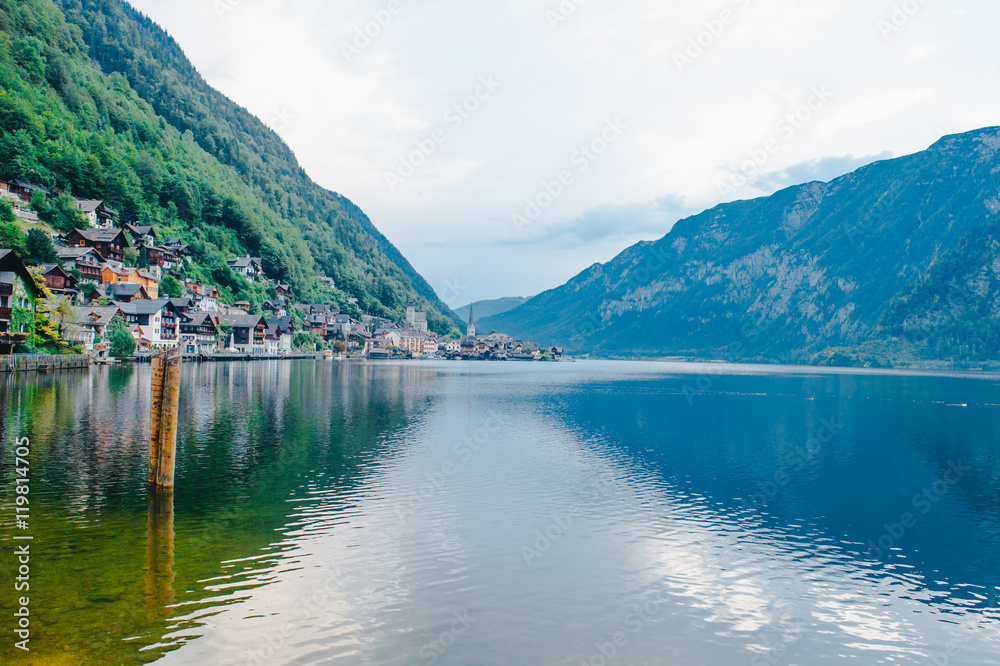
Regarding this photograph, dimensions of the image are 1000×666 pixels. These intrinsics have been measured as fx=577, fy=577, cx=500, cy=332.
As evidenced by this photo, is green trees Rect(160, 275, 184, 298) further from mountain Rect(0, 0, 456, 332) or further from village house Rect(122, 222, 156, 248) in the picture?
mountain Rect(0, 0, 456, 332)

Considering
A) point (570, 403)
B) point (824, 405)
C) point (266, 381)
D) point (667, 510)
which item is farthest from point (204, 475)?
point (824, 405)

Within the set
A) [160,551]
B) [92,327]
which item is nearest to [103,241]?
[92,327]

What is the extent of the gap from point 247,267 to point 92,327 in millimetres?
85249

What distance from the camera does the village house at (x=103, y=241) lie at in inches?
4242

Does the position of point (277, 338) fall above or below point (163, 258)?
below

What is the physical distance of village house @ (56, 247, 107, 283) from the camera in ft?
326

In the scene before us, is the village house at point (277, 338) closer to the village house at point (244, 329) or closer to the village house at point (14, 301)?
the village house at point (244, 329)

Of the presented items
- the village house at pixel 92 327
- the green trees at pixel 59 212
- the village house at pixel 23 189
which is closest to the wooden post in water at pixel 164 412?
the village house at pixel 92 327

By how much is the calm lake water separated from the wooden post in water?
2.99 ft

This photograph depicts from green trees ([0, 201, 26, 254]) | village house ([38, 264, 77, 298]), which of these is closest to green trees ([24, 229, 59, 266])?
green trees ([0, 201, 26, 254])

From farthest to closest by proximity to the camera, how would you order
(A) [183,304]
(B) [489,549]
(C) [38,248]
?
(A) [183,304] < (C) [38,248] < (B) [489,549]

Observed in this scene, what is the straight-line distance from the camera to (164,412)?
73.6 ft

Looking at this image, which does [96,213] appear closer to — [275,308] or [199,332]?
[199,332]

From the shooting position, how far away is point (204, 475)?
2572cm
